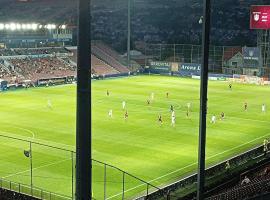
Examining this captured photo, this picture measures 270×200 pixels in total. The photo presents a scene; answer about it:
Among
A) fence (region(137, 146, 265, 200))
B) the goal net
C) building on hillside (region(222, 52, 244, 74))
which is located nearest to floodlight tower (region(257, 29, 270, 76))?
the goal net

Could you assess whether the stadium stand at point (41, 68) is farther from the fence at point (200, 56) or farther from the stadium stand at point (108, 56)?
the fence at point (200, 56)

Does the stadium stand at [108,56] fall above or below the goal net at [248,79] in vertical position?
above

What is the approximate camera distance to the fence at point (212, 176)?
22.5 m

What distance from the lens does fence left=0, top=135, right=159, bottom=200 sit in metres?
25.6

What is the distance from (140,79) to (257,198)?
6916 cm

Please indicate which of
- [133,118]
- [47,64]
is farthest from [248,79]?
[133,118]

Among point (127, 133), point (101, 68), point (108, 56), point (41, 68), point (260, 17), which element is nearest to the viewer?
point (127, 133)

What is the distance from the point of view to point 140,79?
280 ft

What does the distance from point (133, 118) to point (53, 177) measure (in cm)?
1954

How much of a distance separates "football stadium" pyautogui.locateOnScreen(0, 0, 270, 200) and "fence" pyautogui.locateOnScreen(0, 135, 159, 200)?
7 cm

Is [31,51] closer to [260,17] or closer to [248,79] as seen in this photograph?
[248,79]

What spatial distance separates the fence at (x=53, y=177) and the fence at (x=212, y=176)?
1.01 meters

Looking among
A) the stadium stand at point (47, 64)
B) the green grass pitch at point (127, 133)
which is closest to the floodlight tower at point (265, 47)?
the green grass pitch at point (127, 133)

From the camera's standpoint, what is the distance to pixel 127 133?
40312 mm
